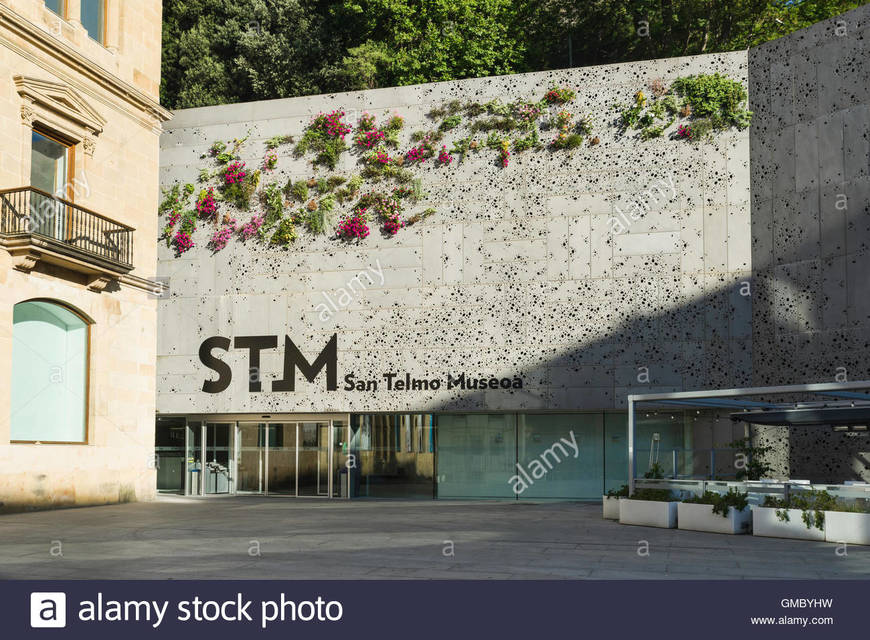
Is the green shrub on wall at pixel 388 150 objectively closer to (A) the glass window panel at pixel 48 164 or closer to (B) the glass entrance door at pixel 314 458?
(B) the glass entrance door at pixel 314 458

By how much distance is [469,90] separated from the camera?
29609 mm

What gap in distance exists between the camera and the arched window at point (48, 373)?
2267 centimetres

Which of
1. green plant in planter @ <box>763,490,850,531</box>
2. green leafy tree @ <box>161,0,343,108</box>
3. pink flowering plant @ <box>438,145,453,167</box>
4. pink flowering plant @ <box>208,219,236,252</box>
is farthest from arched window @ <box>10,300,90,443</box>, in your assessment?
green leafy tree @ <box>161,0,343,108</box>

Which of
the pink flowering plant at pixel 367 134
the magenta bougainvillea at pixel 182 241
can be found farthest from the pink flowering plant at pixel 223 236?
the pink flowering plant at pixel 367 134

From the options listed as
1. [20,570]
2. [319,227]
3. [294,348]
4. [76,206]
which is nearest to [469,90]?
[319,227]

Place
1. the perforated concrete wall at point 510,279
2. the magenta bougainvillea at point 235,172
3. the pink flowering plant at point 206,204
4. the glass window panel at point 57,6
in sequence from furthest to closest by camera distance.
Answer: the pink flowering plant at point 206,204 → the magenta bougainvillea at point 235,172 → the perforated concrete wall at point 510,279 → the glass window panel at point 57,6

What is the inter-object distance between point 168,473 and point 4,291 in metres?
11.8

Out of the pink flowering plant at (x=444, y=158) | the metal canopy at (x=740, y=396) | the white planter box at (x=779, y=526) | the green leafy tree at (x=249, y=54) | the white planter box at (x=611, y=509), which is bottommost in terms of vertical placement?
the white planter box at (x=611, y=509)

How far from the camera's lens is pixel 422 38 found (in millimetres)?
40531

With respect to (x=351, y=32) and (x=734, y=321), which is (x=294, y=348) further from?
(x=351, y=32)

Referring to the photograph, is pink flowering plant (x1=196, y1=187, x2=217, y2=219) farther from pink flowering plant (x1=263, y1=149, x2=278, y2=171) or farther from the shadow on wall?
the shadow on wall

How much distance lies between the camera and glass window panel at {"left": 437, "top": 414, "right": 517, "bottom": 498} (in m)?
29.8

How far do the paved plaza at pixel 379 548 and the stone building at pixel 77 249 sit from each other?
193 centimetres

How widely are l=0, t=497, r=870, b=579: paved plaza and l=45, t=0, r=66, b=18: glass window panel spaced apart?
1242 centimetres
